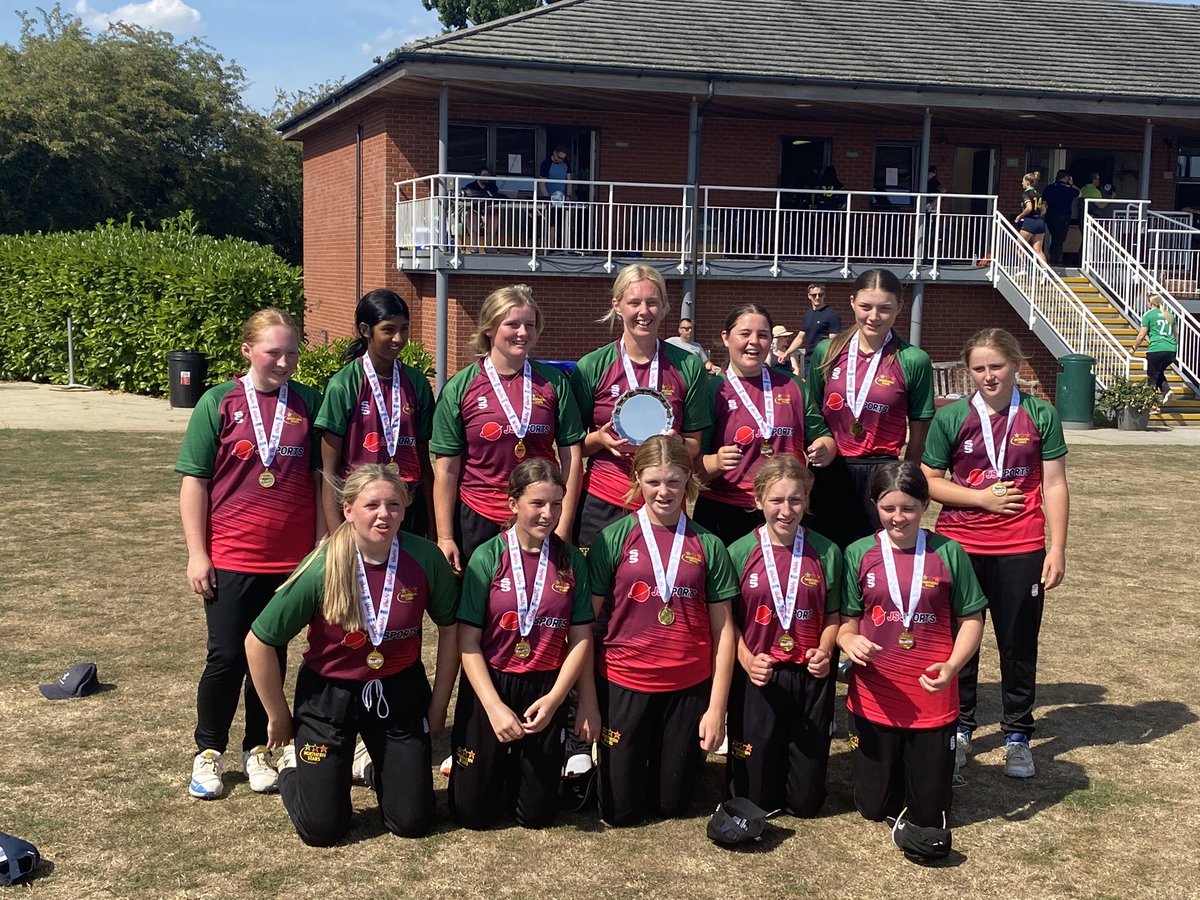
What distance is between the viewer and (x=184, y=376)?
20.5 meters

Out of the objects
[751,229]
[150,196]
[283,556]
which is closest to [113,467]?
[283,556]

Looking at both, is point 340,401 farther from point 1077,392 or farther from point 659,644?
point 1077,392

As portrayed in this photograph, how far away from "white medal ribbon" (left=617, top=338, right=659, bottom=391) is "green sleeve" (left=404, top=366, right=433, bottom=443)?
0.88m

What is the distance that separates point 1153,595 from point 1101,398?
11.8 metres

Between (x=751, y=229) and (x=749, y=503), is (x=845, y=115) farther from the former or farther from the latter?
(x=749, y=503)

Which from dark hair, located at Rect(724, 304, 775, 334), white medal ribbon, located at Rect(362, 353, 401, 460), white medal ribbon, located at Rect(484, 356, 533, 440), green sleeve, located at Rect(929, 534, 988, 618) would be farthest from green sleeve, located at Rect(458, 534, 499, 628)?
green sleeve, located at Rect(929, 534, 988, 618)

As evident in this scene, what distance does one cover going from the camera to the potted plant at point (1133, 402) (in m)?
19.3

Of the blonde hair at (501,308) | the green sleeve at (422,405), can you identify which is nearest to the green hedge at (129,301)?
the green sleeve at (422,405)

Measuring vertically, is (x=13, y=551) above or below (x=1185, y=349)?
below

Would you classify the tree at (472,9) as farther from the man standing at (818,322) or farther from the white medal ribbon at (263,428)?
the white medal ribbon at (263,428)

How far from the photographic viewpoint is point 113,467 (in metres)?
14.0

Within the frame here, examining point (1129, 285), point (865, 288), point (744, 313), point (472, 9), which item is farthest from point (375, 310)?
point (472, 9)

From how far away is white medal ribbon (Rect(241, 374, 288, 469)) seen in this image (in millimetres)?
5355

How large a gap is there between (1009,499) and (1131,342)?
17361 mm
